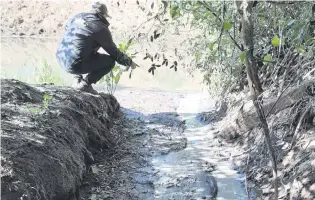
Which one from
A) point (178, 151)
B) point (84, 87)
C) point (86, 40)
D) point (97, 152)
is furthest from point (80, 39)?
point (178, 151)

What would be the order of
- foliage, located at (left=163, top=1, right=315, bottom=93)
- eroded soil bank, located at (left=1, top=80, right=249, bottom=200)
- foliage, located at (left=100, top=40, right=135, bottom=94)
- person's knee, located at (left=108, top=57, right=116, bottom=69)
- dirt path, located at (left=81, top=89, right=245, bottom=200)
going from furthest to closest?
1. person's knee, located at (left=108, top=57, right=116, bottom=69)
2. dirt path, located at (left=81, top=89, right=245, bottom=200)
3. foliage, located at (left=100, top=40, right=135, bottom=94)
4. eroded soil bank, located at (left=1, top=80, right=249, bottom=200)
5. foliage, located at (left=163, top=1, right=315, bottom=93)

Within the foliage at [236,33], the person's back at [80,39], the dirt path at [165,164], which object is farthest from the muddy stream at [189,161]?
the person's back at [80,39]

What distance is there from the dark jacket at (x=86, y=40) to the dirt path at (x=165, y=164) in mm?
1102

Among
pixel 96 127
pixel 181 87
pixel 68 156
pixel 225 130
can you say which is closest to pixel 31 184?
pixel 68 156

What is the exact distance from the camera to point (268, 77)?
4.98 meters

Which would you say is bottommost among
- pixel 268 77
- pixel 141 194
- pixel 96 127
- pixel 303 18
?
pixel 141 194

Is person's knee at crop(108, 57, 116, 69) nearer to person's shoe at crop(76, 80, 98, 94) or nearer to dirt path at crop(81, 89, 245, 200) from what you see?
person's shoe at crop(76, 80, 98, 94)

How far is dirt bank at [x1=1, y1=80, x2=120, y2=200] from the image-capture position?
2760 mm

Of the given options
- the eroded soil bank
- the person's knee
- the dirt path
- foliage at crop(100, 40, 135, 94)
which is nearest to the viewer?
the eroded soil bank

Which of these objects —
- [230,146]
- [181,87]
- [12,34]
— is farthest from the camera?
[12,34]

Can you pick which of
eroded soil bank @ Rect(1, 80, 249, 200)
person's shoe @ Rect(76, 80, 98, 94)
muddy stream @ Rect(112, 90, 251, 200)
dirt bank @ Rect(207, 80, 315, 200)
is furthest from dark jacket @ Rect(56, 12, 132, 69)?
dirt bank @ Rect(207, 80, 315, 200)

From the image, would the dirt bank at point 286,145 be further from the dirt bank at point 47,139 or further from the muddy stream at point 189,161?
the dirt bank at point 47,139

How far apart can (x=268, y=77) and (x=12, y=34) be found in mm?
19575

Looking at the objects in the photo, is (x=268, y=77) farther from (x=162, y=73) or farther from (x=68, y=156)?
(x=162, y=73)
